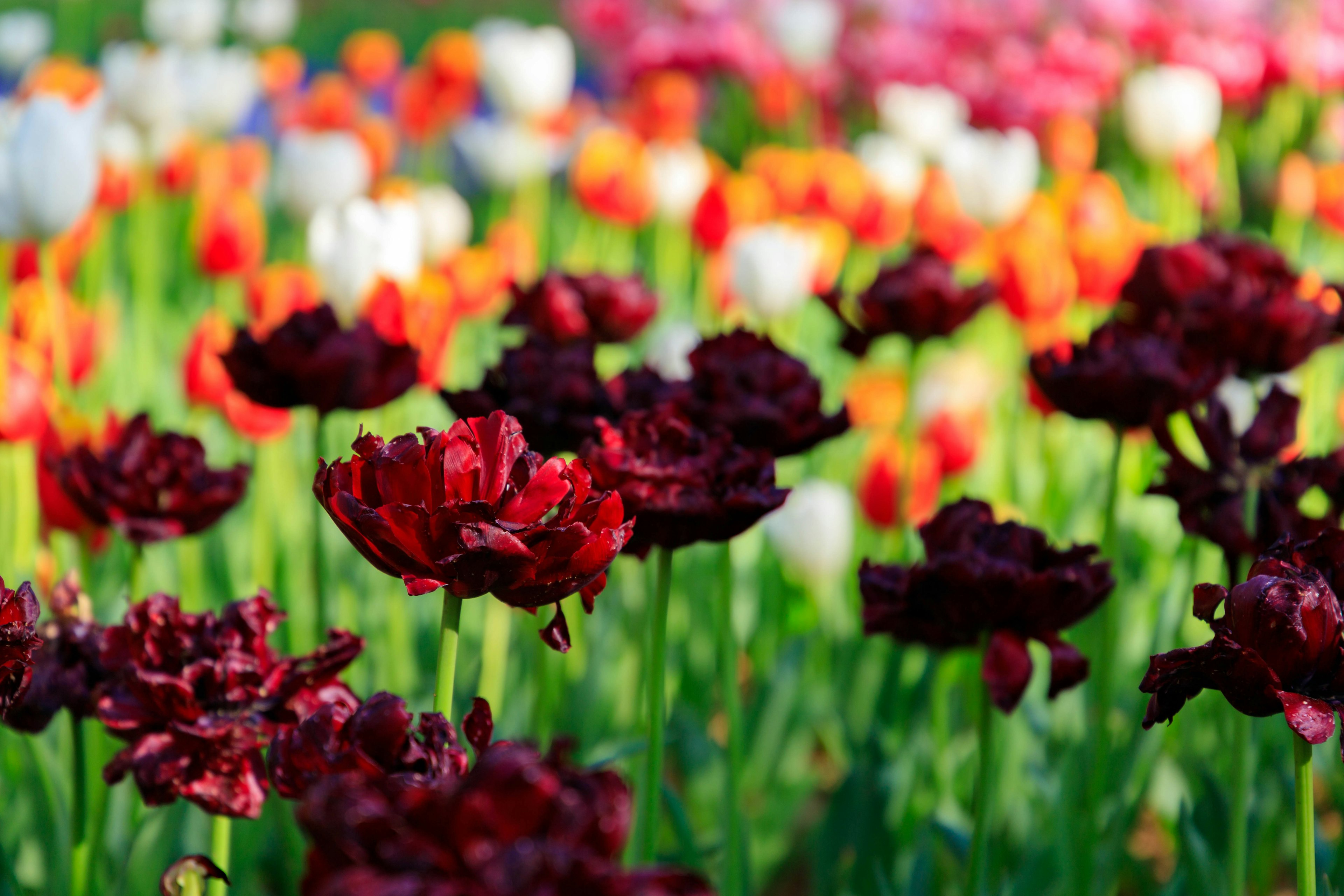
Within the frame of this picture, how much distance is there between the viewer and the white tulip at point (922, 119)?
3.99 meters

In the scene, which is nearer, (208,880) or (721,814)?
(208,880)

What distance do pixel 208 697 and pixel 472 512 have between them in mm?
359

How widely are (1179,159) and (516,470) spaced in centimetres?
336

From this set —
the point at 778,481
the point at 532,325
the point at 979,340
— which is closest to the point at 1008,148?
the point at 979,340

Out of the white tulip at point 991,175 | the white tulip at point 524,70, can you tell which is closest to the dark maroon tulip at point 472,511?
the white tulip at point 991,175

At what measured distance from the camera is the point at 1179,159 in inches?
147

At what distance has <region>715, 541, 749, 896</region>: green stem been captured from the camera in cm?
135

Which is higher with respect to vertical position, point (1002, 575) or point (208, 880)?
point (1002, 575)

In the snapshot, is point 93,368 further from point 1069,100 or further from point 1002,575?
point 1069,100

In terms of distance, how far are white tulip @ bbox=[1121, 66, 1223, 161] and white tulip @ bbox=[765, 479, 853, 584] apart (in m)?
1.94

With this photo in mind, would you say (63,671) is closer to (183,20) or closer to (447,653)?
(447,653)

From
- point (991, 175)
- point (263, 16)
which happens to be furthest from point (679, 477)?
point (263, 16)

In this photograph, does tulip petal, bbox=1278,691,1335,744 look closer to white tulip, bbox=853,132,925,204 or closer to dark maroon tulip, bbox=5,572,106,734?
dark maroon tulip, bbox=5,572,106,734

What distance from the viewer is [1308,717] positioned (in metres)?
0.84
